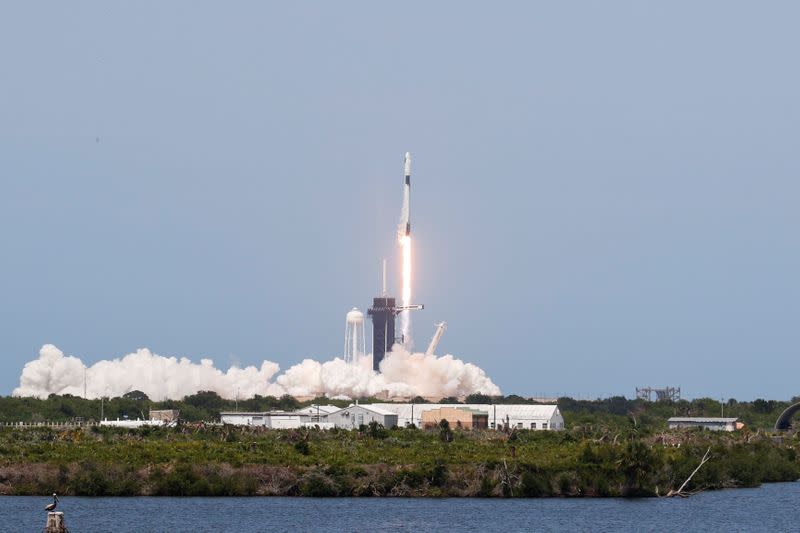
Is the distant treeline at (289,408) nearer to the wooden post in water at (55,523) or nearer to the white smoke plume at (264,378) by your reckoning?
the white smoke plume at (264,378)

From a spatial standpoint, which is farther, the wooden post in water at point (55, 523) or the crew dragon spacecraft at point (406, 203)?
the crew dragon spacecraft at point (406, 203)

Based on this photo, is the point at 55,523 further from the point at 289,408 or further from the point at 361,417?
the point at 289,408

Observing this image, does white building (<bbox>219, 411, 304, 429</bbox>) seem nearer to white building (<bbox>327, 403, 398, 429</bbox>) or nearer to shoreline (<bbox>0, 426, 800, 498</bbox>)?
white building (<bbox>327, 403, 398, 429</bbox>)

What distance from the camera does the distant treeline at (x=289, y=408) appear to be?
511 feet

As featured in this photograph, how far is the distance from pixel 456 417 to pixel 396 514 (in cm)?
5940

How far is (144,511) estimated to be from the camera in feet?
264

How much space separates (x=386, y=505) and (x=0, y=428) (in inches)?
1994

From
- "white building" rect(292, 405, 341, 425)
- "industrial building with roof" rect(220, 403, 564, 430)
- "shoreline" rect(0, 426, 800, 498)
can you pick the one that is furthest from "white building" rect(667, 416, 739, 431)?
"shoreline" rect(0, 426, 800, 498)

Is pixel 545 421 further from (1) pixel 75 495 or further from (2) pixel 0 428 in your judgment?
(1) pixel 75 495

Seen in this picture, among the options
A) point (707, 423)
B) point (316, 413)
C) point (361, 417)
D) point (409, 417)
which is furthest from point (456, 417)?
point (707, 423)

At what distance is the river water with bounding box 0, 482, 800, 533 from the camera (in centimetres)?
7600

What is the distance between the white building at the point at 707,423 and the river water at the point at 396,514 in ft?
196

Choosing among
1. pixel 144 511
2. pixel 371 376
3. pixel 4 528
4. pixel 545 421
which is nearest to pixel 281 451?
pixel 144 511

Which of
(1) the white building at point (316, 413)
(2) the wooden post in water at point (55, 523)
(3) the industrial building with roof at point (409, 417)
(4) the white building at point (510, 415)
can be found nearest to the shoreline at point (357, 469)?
(2) the wooden post in water at point (55, 523)
